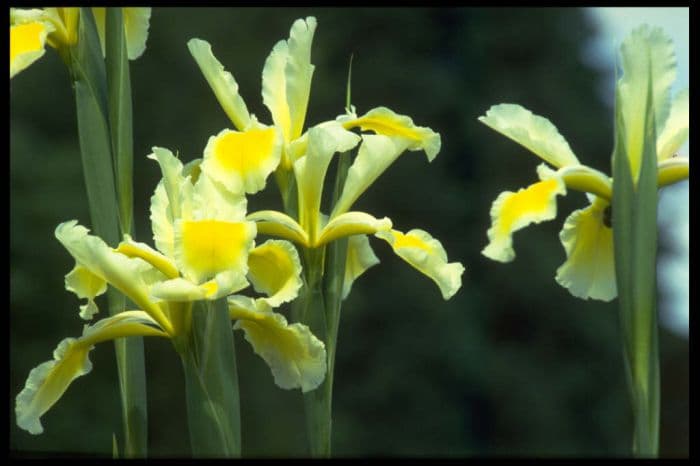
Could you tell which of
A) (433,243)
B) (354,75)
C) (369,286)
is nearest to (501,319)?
(369,286)

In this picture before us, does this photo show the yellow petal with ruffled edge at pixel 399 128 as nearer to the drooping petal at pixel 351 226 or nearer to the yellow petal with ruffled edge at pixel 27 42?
the drooping petal at pixel 351 226

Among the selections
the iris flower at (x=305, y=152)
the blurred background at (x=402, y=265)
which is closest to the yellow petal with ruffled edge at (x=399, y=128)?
the iris flower at (x=305, y=152)

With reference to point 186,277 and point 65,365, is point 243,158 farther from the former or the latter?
point 65,365

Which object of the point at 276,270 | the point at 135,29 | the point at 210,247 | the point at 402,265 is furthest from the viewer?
the point at 402,265

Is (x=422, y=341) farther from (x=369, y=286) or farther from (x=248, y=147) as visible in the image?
(x=248, y=147)

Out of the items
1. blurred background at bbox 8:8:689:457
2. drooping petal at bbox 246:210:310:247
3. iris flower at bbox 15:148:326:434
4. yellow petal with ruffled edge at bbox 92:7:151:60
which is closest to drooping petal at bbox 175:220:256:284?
iris flower at bbox 15:148:326:434

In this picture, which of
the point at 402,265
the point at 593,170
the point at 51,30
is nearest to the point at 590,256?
the point at 593,170
